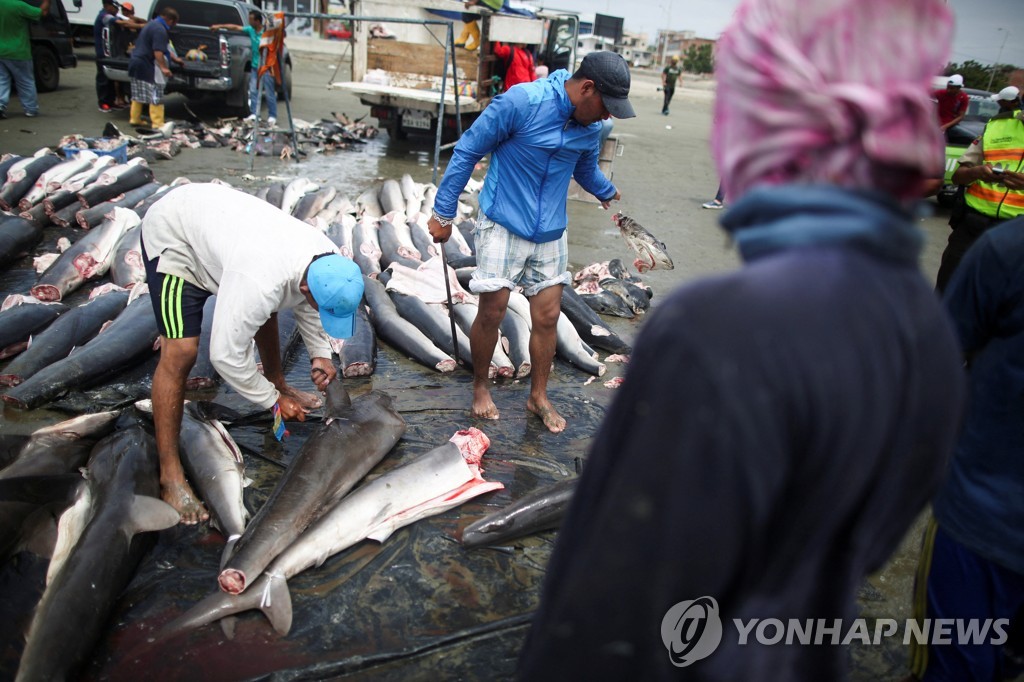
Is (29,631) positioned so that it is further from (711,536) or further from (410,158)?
(410,158)

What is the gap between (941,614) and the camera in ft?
6.69

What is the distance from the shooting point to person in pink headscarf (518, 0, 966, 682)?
831 millimetres

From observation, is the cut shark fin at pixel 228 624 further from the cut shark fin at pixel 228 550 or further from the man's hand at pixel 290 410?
the man's hand at pixel 290 410

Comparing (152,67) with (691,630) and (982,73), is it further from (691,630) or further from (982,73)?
(982,73)

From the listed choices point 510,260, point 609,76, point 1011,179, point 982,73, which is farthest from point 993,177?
point 982,73

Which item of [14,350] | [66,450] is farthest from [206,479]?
[14,350]

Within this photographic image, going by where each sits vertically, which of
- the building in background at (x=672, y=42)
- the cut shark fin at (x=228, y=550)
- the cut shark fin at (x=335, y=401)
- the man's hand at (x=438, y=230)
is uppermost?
the building in background at (x=672, y=42)

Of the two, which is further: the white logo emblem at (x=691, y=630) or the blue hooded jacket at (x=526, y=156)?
the blue hooded jacket at (x=526, y=156)

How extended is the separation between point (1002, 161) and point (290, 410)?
518cm

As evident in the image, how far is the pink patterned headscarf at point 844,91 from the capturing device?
33.7 inches

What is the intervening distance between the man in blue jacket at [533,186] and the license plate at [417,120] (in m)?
8.00

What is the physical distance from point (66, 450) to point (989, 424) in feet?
12.5

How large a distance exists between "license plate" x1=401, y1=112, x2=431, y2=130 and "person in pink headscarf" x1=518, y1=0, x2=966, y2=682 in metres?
11.2

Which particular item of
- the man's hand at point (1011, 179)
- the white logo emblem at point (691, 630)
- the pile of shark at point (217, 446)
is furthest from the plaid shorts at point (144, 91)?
the white logo emblem at point (691, 630)
